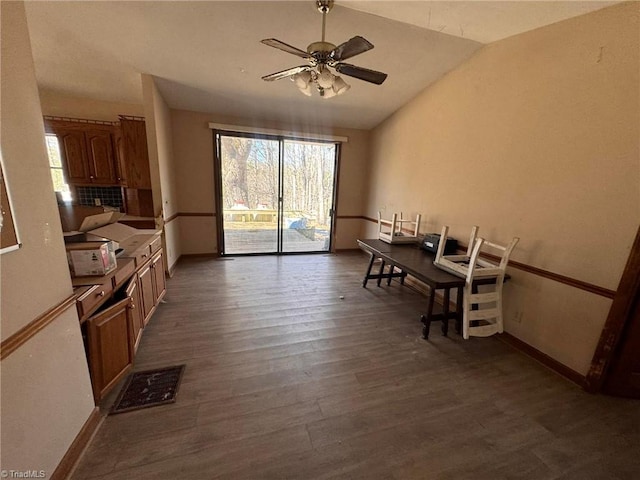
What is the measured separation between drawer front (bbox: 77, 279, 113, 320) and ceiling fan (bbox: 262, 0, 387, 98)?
2.00m

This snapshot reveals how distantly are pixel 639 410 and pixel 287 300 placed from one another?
2.99 m

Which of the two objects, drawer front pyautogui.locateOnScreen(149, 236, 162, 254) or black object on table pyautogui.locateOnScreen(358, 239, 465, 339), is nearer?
black object on table pyautogui.locateOnScreen(358, 239, 465, 339)

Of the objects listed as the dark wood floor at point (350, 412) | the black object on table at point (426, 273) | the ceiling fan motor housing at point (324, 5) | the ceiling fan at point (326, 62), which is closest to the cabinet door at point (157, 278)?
the dark wood floor at point (350, 412)

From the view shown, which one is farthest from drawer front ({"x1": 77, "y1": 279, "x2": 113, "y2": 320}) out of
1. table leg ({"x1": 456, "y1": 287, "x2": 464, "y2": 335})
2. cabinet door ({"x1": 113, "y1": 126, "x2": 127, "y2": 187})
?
cabinet door ({"x1": 113, "y1": 126, "x2": 127, "y2": 187})

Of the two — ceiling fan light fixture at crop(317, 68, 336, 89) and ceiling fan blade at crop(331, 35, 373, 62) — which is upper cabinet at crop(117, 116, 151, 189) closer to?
ceiling fan light fixture at crop(317, 68, 336, 89)

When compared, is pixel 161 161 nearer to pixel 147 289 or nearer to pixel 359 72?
pixel 147 289

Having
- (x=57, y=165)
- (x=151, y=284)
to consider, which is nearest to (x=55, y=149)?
(x=57, y=165)

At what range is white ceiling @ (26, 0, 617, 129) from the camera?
2064 mm

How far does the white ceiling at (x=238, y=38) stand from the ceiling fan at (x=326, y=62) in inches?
18.4

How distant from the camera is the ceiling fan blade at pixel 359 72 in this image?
2.03 meters

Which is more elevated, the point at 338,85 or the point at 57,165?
the point at 338,85

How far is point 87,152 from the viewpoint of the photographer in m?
3.87

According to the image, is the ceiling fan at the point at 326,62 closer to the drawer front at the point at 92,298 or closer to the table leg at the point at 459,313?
the drawer front at the point at 92,298

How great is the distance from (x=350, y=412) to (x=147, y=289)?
6.80 feet
